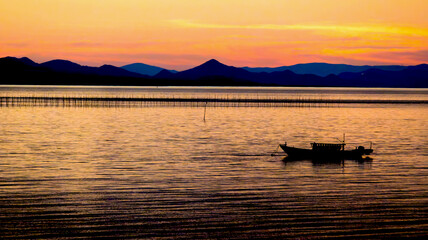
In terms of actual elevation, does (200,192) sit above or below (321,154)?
above

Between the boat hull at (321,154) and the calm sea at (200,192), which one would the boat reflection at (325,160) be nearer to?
the boat hull at (321,154)

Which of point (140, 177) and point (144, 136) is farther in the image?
point (144, 136)

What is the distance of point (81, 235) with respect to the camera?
1628cm

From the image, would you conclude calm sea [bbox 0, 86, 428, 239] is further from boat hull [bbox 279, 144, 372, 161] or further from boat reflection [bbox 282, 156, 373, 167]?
boat hull [bbox 279, 144, 372, 161]

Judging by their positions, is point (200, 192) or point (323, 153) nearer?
point (200, 192)

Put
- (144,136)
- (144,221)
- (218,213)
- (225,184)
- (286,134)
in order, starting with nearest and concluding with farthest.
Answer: (144,221), (218,213), (225,184), (144,136), (286,134)

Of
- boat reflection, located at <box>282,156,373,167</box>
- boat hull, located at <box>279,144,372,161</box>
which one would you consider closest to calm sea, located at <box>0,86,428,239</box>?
boat reflection, located at <box>282,156,373,167</box>

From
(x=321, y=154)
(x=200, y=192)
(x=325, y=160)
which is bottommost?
(x=325, y=160)

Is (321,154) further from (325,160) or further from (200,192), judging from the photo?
(200,192)

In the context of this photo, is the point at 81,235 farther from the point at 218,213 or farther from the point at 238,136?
the point at 238,136

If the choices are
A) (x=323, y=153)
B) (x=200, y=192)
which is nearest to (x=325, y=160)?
(x=323, y=153)

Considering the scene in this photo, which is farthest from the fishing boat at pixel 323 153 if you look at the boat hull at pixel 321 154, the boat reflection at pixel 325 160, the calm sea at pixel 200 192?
the calm sea at pixel 200 192

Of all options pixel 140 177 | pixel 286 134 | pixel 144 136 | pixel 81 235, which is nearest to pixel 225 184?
pixel 140 177

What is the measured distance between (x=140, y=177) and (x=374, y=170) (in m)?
16.3
